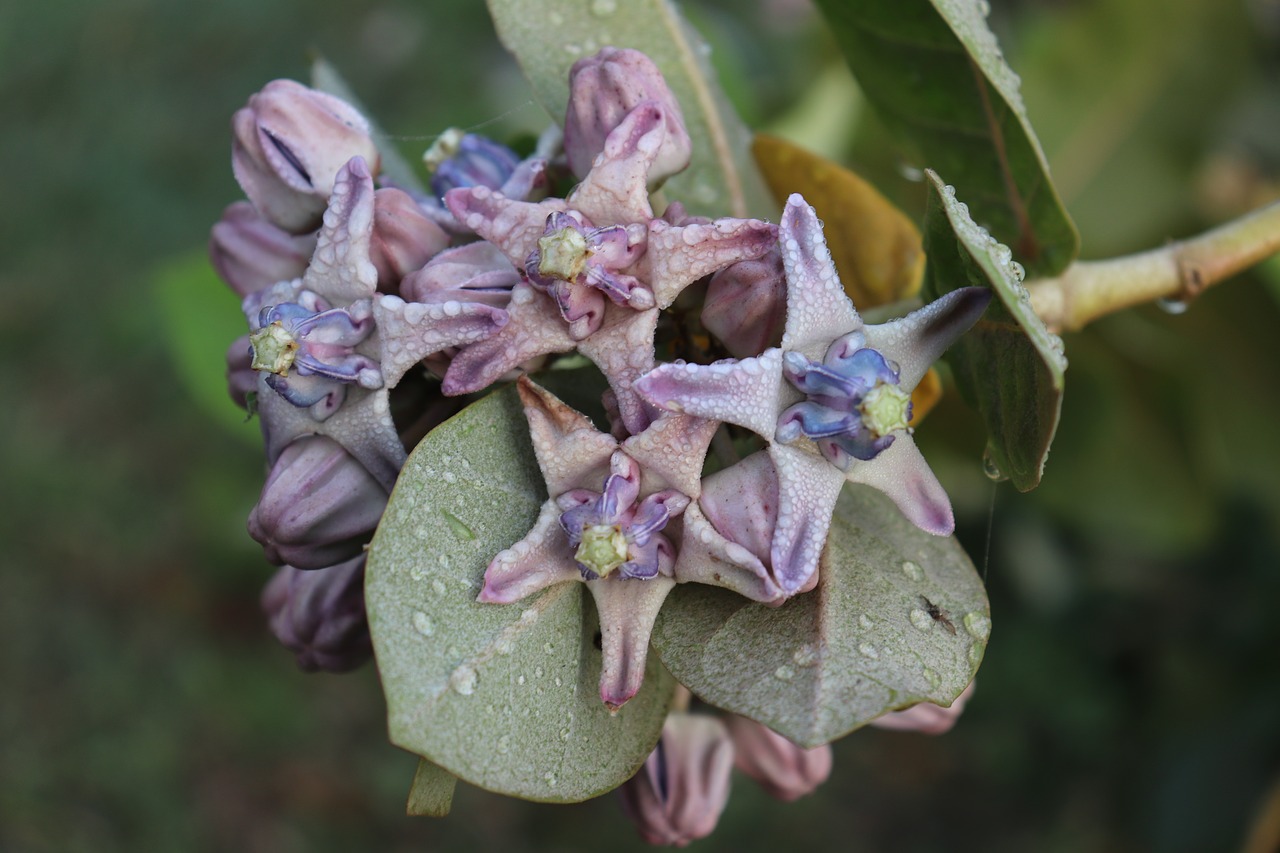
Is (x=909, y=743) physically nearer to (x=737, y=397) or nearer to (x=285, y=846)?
(x=285, y=846)

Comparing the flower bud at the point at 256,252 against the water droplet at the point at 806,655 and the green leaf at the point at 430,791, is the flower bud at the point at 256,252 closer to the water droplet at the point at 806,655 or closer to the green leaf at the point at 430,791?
the green leaf at the point at 430,791

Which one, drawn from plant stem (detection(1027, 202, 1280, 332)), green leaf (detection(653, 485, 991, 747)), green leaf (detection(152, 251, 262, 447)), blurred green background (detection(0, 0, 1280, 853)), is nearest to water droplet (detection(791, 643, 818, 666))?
green leaf (detection(653, 485, 991, 747))

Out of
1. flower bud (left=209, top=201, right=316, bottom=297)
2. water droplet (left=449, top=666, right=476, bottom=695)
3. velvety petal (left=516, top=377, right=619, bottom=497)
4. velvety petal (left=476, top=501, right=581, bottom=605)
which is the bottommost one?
water droplet (left=449, top=666, right=476, bottom=695)

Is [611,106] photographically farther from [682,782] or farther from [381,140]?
[682,782]

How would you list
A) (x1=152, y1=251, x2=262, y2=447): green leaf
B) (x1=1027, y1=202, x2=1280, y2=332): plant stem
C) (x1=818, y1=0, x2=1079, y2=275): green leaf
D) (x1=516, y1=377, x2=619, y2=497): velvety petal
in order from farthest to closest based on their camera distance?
(x1=152, y1=251, x2=262, y2=447): green leaf < (x1=1027, y1=202, x2=1280, y2=332): plant stem < (x1=818, y1=0, x2=1079, y2=275): green leaf < (x1=516, y1=377, x2=619, y2=497): velvety petal

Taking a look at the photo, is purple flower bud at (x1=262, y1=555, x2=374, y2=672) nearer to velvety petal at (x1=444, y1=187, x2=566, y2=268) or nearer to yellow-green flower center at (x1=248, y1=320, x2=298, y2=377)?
yellow-green flower center at (x1=248, y1=320, x2=298, y2=377)

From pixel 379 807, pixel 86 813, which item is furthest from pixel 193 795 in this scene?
pixel 379 807

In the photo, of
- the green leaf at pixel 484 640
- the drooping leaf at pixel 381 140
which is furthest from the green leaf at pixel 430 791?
the drooping leaf at pixel 381 140
